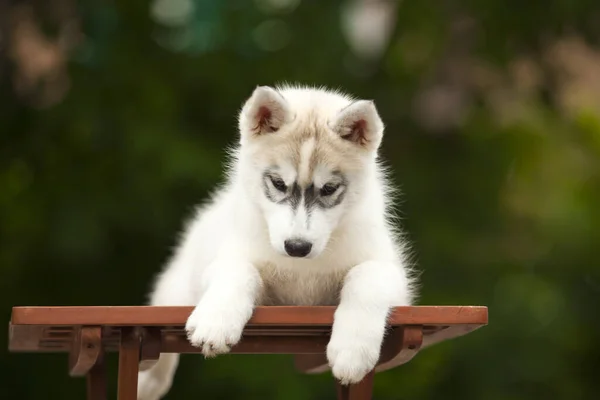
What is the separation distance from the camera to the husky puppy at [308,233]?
3.96m

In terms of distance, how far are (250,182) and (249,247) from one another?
0.91 ft

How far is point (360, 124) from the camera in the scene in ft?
14.3

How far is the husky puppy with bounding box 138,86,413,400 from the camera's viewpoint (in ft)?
13.0

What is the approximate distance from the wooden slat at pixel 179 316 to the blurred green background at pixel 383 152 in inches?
132

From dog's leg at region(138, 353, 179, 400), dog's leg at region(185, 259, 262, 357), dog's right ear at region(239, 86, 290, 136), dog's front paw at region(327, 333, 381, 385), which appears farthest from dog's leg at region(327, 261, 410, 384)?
dog's leg at region(138, 353, 179, 400)

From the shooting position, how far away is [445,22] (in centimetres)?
858

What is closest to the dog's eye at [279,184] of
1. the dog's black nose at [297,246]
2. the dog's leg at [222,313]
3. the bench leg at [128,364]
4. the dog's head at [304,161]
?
the dog's head at [304,161]

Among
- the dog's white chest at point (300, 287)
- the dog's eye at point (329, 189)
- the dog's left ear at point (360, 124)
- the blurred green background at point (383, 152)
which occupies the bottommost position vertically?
the blurred green background at point (383, 152)

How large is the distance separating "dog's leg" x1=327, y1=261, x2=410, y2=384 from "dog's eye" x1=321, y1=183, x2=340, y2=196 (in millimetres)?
351

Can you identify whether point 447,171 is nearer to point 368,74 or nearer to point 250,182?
point 368,74

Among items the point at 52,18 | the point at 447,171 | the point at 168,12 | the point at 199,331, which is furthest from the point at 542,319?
the point at 199,331

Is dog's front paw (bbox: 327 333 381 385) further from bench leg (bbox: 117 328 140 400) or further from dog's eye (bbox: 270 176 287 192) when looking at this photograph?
bench leg (bbox: 117 328 140 400)

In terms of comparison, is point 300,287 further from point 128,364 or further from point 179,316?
point 128,364

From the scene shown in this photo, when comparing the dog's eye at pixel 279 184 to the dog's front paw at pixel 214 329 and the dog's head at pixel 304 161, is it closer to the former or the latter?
the dog's head at pixel 304 161
